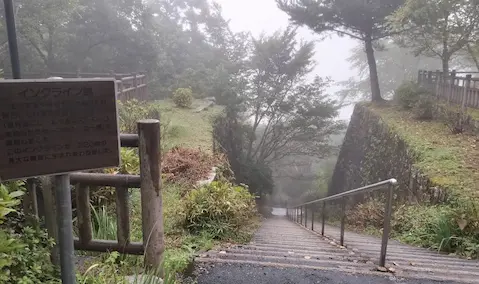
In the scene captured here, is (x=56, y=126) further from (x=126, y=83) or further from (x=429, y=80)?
(x=429, y=80)

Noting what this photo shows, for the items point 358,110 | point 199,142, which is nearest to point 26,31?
point 199,142

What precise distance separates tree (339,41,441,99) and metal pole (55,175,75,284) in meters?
30.2

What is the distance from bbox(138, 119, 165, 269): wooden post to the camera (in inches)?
98.8

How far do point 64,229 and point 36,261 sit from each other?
1.36 feet

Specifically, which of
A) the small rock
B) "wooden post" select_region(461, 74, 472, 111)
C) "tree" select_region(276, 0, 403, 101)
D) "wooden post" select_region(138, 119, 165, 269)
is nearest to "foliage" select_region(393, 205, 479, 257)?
the small rock

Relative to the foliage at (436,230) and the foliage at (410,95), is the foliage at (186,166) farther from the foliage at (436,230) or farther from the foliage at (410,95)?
the foliage at (410,95)

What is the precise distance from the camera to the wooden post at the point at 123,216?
8.68ft

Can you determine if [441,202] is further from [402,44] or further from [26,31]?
[26,31]

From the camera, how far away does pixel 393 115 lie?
44.2ft

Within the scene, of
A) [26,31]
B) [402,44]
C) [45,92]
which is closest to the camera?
[45,92]

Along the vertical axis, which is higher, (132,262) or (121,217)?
(121,217)

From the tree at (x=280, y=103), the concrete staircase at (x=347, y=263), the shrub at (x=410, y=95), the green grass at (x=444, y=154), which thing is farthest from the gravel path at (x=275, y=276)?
the tree at (x=280, y=103)

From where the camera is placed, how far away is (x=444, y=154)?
789cm

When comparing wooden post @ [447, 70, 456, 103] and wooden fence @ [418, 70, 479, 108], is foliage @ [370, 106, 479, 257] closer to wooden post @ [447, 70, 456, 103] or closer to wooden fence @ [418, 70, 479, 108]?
wooden fence @ [418, 70, 479, 108]
